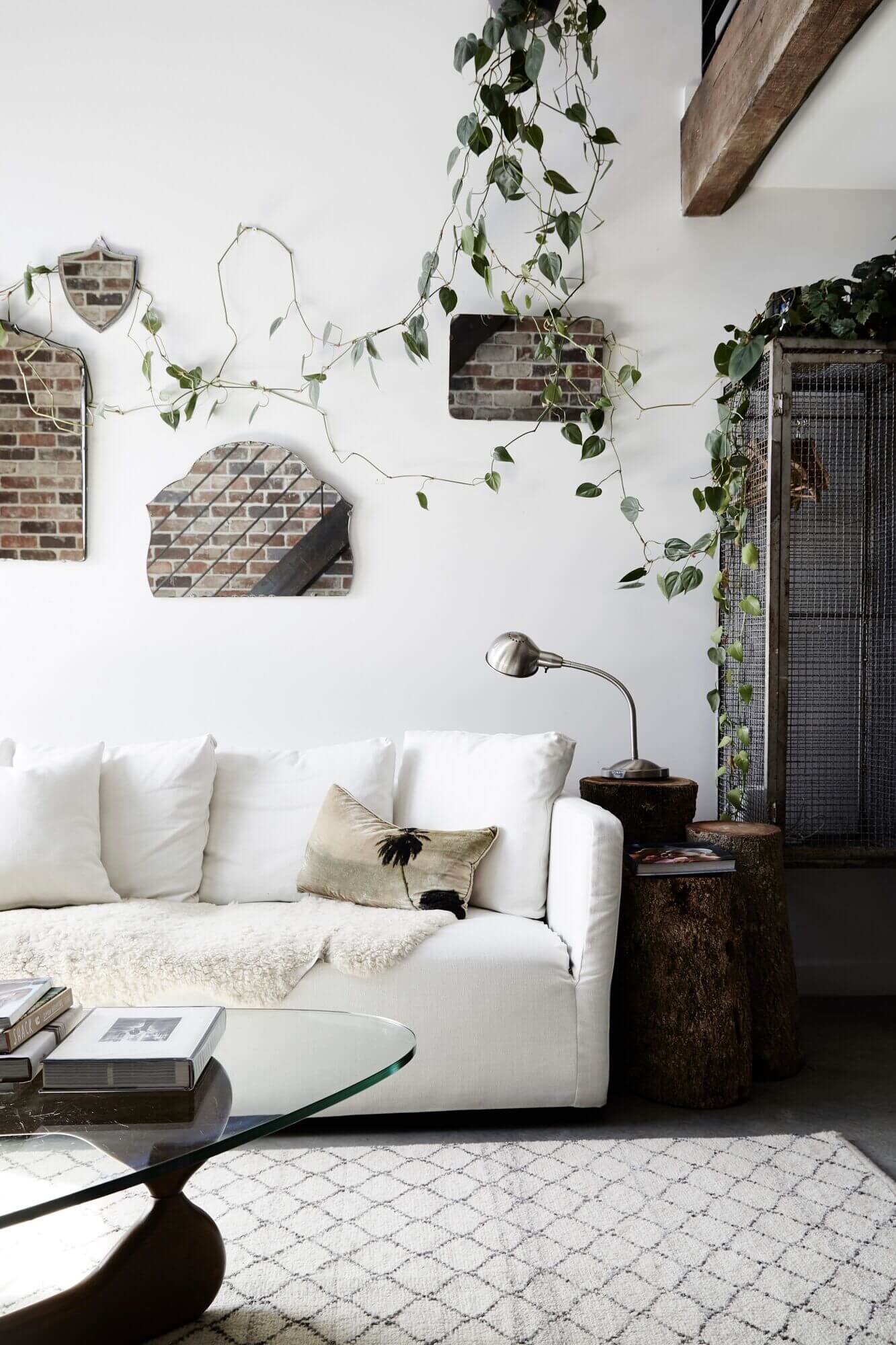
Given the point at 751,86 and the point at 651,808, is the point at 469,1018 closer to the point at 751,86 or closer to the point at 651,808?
the point at 651,808

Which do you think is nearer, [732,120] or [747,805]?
[732,120]

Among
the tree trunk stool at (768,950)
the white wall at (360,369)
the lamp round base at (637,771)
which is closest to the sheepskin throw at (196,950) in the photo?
the lamp round base at (637,771)

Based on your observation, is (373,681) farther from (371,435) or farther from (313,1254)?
(313,1254)

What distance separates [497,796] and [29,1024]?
1.53m

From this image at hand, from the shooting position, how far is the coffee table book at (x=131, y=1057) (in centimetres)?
135

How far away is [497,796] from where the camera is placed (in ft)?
9.04

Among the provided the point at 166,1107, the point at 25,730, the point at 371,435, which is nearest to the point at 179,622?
the point at 25,730

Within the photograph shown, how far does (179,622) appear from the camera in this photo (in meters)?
3.29

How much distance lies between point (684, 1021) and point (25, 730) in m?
2.29

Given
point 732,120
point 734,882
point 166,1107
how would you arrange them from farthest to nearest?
point 732,120 → point 734,882 → point 166,1107

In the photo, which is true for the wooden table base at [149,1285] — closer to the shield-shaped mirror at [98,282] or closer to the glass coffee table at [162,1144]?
the glass coffee table at [162,1144]

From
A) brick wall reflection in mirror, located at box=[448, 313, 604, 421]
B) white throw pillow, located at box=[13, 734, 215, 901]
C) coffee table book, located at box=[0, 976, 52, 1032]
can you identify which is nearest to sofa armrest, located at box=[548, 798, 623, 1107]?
white throw pillow, located at box=[13, 734, 215, 901]

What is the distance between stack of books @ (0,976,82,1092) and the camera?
1385 mm

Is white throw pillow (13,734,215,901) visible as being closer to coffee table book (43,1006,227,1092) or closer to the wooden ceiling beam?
coffee table book (43,1006,227,1092)
